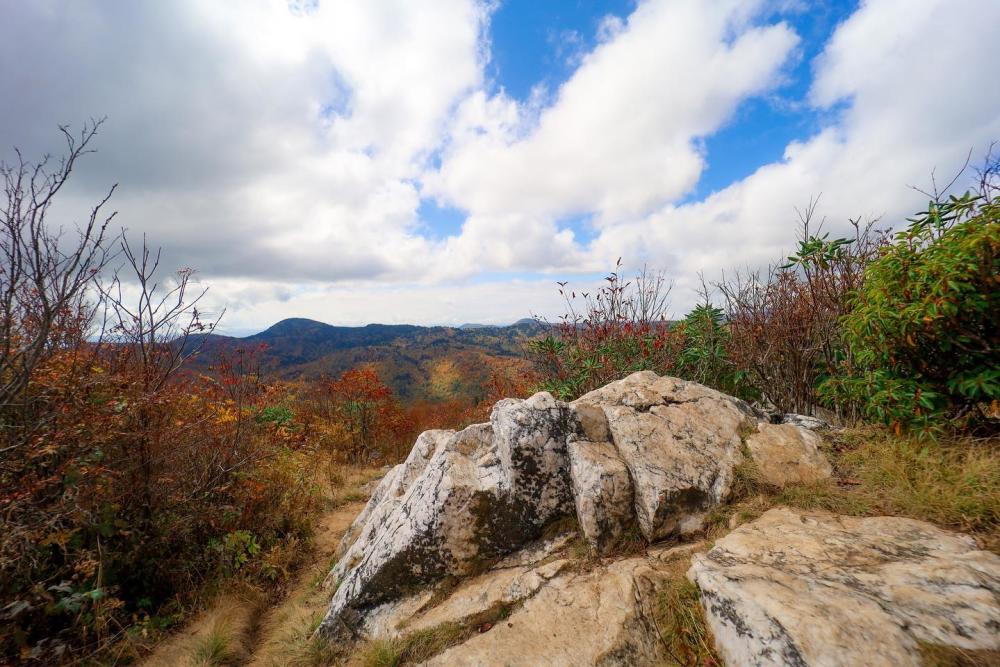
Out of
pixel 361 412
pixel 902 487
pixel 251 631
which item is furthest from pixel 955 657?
pixel 361 412

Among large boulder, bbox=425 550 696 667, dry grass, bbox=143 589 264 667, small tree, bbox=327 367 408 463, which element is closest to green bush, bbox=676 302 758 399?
large boulder, bbox=425 550 696 667

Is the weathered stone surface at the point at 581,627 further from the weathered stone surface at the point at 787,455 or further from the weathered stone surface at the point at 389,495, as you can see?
the weathered stone surface at the point at 389,495

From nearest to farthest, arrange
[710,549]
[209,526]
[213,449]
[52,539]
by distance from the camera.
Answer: [710,549] → [52,539] → [209,526] → [213,449]

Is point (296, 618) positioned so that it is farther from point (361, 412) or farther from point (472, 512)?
point (361, 412)

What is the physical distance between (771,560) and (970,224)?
11.2 feet

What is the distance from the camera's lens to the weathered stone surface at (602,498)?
143 inches

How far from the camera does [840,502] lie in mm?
3305

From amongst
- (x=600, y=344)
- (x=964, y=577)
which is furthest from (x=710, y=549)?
(x=600, y=344)

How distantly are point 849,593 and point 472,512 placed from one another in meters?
2.89

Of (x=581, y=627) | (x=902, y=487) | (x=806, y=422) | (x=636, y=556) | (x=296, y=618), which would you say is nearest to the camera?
(x=581, y=627)

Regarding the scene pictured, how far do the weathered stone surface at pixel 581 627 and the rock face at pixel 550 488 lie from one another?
44 centimetres

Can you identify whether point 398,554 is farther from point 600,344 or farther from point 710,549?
point 600,344

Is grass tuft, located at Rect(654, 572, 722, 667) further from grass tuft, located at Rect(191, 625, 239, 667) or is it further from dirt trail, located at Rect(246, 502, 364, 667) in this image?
grass tuft, located at Rect(191, 625, 239, 667)

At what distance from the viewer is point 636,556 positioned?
343 cm
